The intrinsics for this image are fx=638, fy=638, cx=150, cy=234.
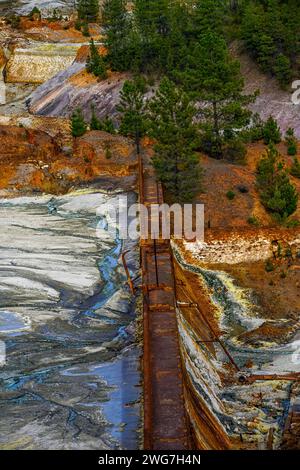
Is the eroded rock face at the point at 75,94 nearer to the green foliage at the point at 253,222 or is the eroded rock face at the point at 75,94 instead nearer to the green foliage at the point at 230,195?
the green foliage at the point at 230,195

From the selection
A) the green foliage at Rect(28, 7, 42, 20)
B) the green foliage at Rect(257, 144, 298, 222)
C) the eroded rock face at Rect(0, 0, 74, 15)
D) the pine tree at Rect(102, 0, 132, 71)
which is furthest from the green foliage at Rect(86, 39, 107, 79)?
the eroded rock face at Rect(0, 0, 74, 15)

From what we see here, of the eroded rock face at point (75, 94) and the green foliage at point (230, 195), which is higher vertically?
the eroded rock face at point (75, 94)

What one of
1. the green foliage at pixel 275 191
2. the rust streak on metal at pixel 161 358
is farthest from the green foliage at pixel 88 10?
the rust streak on metal at pixel 161 358

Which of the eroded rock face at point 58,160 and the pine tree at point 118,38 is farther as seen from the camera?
the pine tree at point 118,38

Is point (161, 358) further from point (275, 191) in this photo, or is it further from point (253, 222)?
point (275, 191)

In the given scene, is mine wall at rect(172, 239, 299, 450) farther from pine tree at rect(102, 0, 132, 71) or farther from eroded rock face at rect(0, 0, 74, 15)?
eroded rock face at rect(0, 0, 74, 15)

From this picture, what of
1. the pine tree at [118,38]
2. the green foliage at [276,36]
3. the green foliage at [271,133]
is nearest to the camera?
the green foliage at [271,133]

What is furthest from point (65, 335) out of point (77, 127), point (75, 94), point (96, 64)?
point (96, 64)
